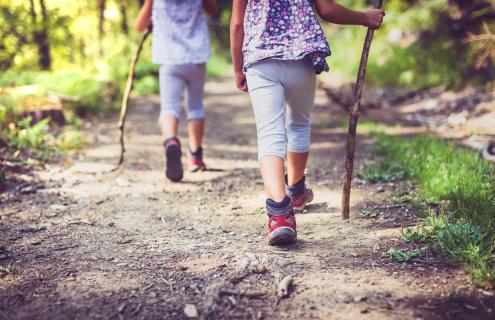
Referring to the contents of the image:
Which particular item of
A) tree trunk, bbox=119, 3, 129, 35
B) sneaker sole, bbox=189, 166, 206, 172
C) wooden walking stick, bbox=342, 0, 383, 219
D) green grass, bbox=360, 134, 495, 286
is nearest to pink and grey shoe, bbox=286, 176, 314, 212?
wooden walking stick, bbox=342, 0, 383, 219

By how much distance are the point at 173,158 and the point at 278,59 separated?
1873mm

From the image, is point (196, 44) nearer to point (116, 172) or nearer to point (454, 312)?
point (116, 172)

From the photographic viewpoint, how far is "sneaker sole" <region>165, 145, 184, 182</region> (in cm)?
419

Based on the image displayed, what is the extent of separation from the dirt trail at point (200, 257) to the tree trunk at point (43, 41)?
3.60m

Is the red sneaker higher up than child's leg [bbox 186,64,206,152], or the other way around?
child's leg [bbox 186,64,206,152]

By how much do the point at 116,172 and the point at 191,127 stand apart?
92cm

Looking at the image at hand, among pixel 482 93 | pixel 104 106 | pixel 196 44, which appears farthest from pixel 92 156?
pixel 482 93

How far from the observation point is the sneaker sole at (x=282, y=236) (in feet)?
8.84

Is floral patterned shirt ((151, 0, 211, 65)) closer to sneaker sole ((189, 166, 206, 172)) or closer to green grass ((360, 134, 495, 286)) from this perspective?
sneaker sole ((189, 166, 206, 172))

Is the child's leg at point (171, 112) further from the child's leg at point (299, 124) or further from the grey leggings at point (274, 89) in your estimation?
the grey leggings at point (274, 89)

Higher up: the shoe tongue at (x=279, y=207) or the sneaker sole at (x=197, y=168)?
the shoe tongue at (x=279, y=207)

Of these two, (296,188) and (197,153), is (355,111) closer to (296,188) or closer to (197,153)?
(296,188)

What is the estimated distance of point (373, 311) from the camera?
2025 millimetres

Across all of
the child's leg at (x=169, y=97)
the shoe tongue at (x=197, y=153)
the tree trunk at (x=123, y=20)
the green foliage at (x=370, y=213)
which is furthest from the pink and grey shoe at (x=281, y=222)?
the tree trunk at (x=123, y=20)
